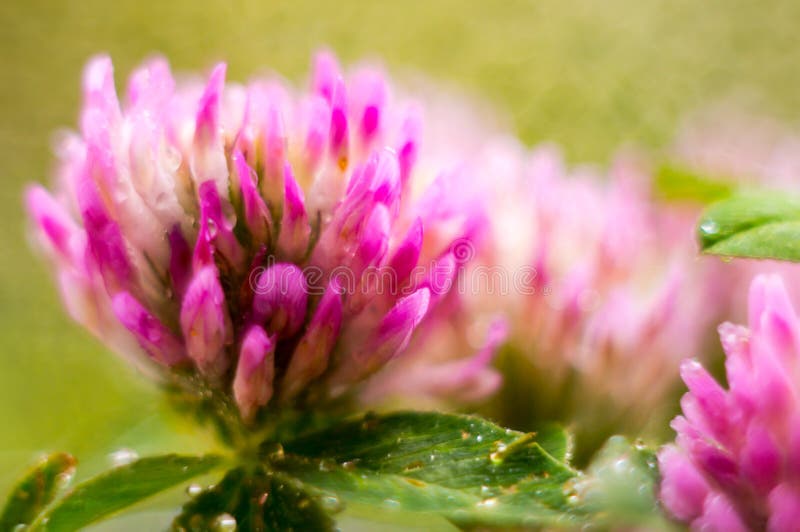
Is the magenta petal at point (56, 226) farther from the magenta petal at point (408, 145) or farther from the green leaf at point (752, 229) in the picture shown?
the green leaf at point (752, 229)

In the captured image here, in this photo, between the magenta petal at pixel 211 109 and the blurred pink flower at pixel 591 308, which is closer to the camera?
the magenta petal at pixel 211 109

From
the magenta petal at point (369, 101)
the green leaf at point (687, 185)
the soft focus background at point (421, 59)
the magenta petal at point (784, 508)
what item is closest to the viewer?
the magenta petal at point (784, 508)

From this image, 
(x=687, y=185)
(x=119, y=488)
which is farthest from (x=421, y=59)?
(x=119, y=488)

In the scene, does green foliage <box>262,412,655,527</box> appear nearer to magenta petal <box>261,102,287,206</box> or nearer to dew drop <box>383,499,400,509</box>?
dew drop <box>383,499,400,509</box>

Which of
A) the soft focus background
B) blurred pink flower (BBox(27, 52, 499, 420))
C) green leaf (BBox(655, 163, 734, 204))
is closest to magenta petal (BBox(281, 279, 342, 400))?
blurred pink flower (BBox(27, 52, 499, 420))

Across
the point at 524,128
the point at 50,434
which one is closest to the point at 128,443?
the point at 50,434

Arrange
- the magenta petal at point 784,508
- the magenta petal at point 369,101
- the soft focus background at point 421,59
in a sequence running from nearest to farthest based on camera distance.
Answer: the magenta petal at point 784,508, the magenta petal at point 369,101, the soft focus background at point 421,59

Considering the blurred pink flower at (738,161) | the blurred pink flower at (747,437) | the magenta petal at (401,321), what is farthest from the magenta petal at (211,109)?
the blurred pink flower at (738,161)
